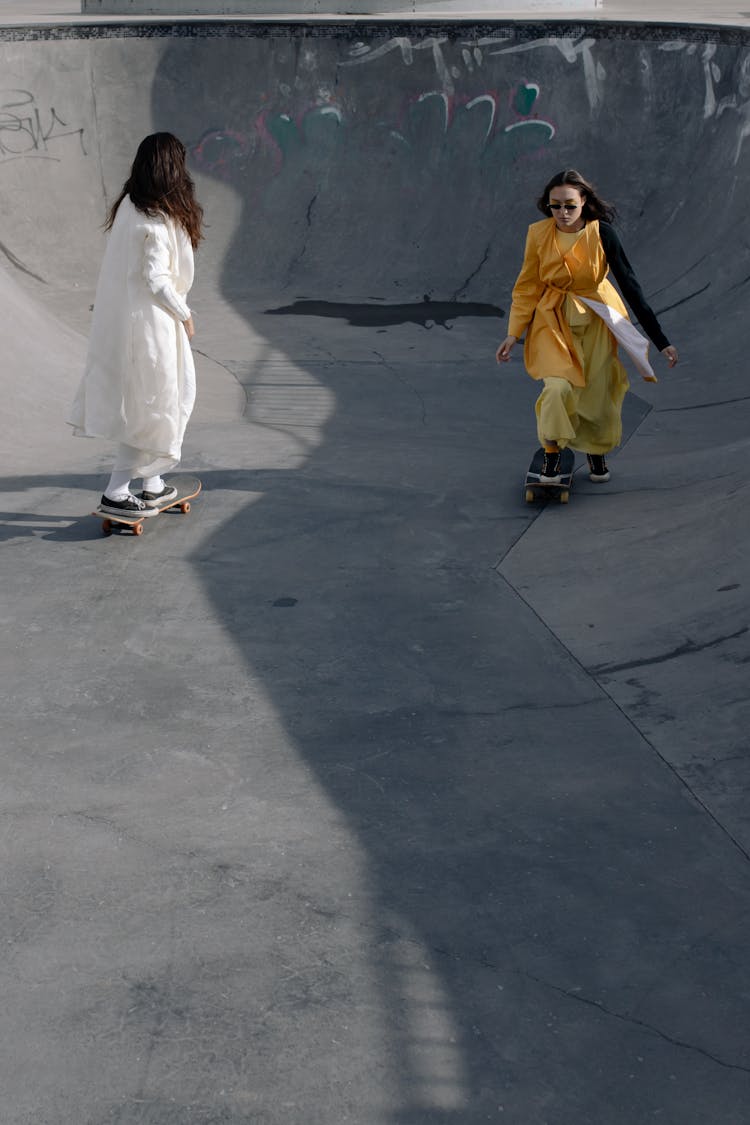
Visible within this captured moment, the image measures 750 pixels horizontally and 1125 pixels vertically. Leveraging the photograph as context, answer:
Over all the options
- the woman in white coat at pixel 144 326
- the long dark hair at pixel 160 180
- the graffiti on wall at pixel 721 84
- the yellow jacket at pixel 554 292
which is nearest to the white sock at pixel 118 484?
the woman in white coat at pixel 144 326

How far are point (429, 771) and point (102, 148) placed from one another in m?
10.5

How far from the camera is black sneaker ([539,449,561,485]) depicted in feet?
21.1

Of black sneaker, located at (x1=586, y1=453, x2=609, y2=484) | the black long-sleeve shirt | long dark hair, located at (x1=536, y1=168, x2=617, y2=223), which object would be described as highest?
long dark hair, located at (x1=536, y1=168, x2=617, y2=223)

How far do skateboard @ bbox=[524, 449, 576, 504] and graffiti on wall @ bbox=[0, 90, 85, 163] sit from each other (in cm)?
811

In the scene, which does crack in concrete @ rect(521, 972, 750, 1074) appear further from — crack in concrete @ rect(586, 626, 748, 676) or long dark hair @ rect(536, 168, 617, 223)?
long dark hair @ rect(536, 168, 617, 223)

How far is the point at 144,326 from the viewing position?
18.9 ft

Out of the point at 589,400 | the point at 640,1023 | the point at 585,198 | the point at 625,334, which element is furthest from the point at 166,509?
the point at 640,1023

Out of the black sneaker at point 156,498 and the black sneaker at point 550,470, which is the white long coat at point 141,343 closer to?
the black sneaker at point 156,498

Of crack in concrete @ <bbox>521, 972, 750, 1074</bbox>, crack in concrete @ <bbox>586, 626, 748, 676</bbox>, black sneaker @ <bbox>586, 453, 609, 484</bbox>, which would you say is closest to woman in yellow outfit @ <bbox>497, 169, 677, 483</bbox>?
black sneaker @ <bbox>586, 453, 609, 484</bbox>

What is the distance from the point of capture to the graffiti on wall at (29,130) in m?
12.4

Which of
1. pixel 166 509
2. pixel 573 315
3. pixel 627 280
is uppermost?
pixel 627 280

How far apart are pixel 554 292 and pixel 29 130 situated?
326 inches

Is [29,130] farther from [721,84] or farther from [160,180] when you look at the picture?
[160,180]

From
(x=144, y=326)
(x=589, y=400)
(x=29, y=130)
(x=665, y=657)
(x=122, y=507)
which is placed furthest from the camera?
(x=29, y=130)
